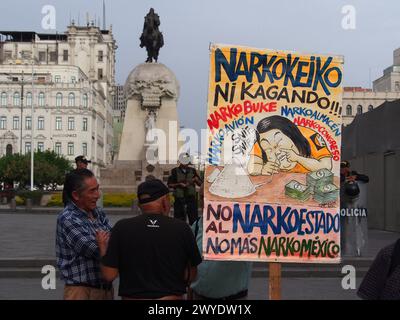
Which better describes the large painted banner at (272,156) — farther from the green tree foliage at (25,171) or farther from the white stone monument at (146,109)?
the green tree foliage at (25,171)

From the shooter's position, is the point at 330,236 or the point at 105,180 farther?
the point at 105,180

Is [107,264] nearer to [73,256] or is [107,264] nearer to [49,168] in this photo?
[73,256]

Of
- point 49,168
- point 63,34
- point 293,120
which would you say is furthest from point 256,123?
point 63,34

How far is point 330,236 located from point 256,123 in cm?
93

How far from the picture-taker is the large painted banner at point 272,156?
18.2ft

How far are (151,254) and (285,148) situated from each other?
142 centimetres

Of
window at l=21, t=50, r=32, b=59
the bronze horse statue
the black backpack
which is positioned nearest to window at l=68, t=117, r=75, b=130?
window at l=21, t=50, r=32, b=59

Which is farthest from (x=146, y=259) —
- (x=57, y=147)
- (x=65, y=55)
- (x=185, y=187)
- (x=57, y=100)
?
(x=65, y=55)

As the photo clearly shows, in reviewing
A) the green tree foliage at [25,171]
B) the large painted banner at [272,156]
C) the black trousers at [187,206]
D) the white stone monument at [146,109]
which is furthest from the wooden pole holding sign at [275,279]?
the green tree foliage at [25,171]

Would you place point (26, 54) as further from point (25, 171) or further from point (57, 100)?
point (25, 171)

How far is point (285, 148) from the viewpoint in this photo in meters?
5.74

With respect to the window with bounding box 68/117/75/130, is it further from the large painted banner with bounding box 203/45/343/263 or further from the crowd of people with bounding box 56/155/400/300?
the large painted banner with bounding box 203/45/343/263

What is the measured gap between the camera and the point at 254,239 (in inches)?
220

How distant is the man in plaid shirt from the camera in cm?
535
